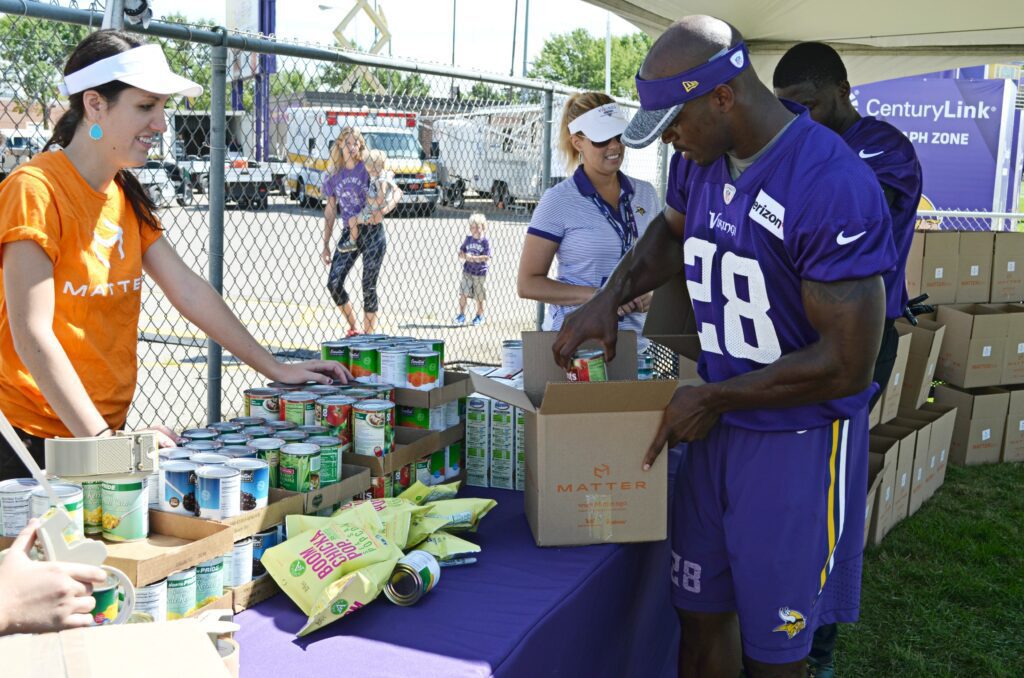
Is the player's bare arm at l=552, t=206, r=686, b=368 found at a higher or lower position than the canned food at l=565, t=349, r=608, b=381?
higher

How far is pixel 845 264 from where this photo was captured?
2055 millimetres

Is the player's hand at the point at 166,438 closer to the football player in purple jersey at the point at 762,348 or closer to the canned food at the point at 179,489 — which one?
the canned food at the point at 179,489

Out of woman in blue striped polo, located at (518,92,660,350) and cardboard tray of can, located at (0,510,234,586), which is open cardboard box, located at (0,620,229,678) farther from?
woman in blue striped polo, located at (518,92,660,350)

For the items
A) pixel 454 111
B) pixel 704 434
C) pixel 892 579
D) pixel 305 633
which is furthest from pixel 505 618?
pixel 454 111

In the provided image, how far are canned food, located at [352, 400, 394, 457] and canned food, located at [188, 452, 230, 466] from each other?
506 mm

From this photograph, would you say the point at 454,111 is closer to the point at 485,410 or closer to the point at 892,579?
the point at 485,410

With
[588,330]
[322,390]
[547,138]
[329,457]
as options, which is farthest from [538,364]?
[547,138]

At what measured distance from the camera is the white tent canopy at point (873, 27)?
5191 millimetres

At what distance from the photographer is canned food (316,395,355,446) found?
2.61 meters

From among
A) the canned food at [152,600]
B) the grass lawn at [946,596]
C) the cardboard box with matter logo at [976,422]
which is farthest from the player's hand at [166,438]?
the cardboard box with matter logo at [976,422]

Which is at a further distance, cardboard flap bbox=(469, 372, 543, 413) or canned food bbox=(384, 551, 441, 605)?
cardboard flap bbox=(469, 372, 543, 413)

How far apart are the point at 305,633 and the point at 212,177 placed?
6.47ft

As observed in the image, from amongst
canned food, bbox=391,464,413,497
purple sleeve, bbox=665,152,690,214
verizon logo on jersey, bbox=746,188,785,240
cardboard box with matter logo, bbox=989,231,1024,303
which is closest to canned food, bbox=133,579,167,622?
canned food, bbox=391,464,413,497

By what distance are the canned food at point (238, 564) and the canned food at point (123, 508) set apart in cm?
20
